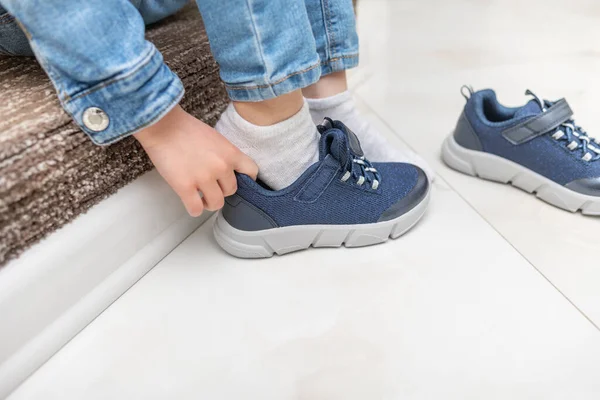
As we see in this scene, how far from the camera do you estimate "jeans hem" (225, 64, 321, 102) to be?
0.47m

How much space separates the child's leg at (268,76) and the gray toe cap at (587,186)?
0.35m

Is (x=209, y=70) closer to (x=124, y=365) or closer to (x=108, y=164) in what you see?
(x=108, y=164)

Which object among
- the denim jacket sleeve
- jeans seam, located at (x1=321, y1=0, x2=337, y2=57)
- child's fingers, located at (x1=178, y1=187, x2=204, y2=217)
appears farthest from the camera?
jeans seam, located at (x1=321, y1=0, x2=337, y2=57)

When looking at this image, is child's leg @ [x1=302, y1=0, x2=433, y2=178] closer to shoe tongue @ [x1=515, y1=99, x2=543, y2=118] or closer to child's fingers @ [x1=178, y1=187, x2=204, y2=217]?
shoe tongue @ [x1=515, y1=99, x2=543, y2=118]

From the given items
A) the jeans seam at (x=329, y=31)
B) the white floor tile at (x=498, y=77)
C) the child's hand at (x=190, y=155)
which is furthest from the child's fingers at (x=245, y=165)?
the white floor tile at (x=498, y=77)

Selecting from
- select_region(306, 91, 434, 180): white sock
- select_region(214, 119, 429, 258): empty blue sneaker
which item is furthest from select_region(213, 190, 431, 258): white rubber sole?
select_region(306, 91, 434, 180): white sock

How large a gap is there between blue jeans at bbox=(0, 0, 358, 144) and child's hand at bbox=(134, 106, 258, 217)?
0.10 ft

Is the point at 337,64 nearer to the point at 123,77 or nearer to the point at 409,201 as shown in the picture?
the point at 409,201

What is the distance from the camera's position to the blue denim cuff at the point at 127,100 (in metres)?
0.40

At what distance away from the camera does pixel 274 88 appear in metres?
0.47

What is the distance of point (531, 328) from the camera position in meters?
0.48

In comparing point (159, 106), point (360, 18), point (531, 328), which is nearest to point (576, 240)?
point (531, 328)

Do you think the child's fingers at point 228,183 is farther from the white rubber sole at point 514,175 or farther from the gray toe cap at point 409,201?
the white rubber sole at point 514,175

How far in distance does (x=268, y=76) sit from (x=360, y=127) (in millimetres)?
277
